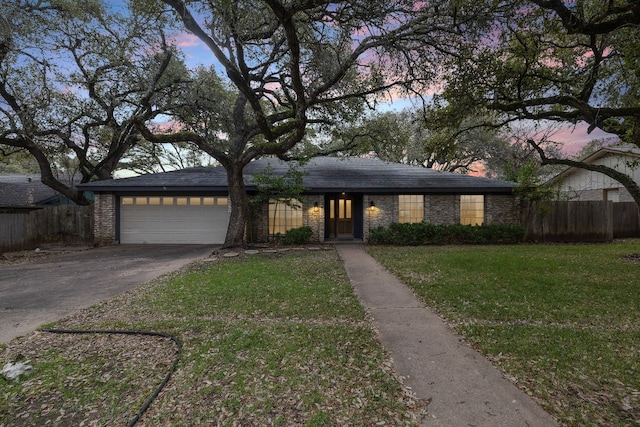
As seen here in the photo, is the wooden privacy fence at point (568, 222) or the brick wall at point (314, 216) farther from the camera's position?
the brick wall at point (314, 216)

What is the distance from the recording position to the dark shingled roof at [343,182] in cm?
1248

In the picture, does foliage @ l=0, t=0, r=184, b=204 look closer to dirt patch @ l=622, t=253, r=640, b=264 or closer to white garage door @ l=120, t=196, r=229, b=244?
white garage door @ l=120, t=196, r=229, b=244

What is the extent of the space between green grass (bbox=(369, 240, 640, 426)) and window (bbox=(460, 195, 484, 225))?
4.63m

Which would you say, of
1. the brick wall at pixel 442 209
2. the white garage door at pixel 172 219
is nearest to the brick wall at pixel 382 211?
the brick wall at pixel 442 209

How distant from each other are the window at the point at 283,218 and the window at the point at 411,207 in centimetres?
451

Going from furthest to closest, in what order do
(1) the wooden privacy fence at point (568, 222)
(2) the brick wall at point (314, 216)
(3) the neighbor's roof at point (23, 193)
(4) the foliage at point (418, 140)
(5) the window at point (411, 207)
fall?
(3) the neighbor's roof at point (23, 193)
(5) the window at point (411, 207)
(2) the brick wall at point (314, 216)
(1) the wooden privacy fence at point (568, 222)
(4) the foliage at point (418, 140)

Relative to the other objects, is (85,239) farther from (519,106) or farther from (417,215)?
(519,106)

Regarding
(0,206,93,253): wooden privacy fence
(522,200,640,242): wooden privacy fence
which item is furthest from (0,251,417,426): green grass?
(522,200,640,242): wooden privacy fence

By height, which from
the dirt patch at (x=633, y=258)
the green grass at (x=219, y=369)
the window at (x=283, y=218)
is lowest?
the green grass at (x=219, y=369)

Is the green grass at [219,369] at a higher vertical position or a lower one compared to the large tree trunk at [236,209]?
lower

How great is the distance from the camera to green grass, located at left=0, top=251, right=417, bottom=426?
7.78 feet

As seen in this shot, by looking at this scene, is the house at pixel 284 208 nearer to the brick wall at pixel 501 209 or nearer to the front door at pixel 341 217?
the brick wall at pixel 501 209

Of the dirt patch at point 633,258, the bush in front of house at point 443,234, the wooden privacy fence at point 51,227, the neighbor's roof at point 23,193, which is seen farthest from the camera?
the neighbor's roof at point 23,193

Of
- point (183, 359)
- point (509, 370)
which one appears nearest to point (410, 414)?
point (509, 370)
